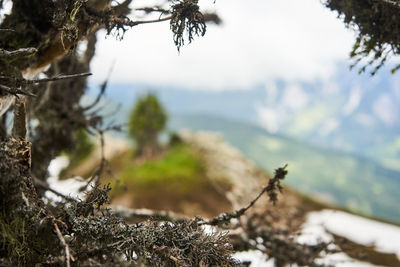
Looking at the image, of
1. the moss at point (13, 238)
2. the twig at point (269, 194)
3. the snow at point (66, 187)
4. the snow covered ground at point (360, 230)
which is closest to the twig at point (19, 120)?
the snow at point (66, 187)

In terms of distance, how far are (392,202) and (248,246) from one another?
175 meters

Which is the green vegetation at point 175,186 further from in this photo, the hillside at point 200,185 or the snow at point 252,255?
the snow at point 252,255

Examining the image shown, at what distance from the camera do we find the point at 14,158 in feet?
5.34

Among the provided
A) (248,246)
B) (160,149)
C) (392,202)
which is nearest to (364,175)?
(392,202)

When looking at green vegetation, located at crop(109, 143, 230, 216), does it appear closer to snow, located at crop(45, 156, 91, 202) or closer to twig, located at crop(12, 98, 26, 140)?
snow, located at crop(45, 156, 91, 202)

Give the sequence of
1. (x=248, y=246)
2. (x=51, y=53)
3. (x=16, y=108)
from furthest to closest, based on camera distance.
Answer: (x=248, y=246)
(x=51, y=53)
(x=16, y=108)

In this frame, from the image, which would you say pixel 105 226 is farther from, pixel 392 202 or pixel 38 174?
pixel 392 202

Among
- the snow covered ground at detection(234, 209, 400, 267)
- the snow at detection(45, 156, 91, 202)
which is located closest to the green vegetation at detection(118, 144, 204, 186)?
the snow covered ground at detection(234, 209, 400, 267)

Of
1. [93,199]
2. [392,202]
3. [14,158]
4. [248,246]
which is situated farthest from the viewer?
[392,202]

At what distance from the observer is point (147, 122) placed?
26.9 m

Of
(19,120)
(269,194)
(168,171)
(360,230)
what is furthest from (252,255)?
(168,171)

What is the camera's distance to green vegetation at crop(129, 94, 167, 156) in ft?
87.9

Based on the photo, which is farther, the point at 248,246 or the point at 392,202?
the point at 392,202

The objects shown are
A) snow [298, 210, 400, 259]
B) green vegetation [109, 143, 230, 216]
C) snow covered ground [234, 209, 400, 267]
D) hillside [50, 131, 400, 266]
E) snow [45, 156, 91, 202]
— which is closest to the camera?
snow [45, 156, 91, 202]
